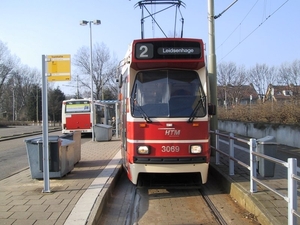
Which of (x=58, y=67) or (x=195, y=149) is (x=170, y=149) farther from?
(x=58, y=67)

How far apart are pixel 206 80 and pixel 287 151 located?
26.3 feet

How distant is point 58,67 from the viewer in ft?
22.6

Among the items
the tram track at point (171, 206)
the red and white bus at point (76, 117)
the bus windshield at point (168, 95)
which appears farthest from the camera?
the red and white bus at point (76, 117)

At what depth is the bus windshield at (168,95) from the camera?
702 centimetres

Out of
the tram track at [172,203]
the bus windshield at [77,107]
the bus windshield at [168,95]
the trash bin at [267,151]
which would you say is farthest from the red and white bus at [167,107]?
the bus windshield at [77,107]

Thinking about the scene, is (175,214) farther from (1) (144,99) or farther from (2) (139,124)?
(1) (144,99)

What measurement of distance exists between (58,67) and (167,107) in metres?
2.48

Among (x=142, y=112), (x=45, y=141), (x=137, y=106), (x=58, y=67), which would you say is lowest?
(x=45, y=141)

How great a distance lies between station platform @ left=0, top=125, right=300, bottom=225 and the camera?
502cm

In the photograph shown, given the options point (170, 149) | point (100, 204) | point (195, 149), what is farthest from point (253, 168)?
point (100, 204)

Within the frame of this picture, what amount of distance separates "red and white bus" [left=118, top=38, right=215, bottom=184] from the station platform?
95cm

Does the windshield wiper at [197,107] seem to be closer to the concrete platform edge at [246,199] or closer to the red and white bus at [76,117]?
the concrete platform edge at [246,199]

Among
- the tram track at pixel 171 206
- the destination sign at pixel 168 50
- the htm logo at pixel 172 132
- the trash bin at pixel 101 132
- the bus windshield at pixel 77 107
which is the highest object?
the destination sign at pixel 168 50

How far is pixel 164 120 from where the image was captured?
270 inches
